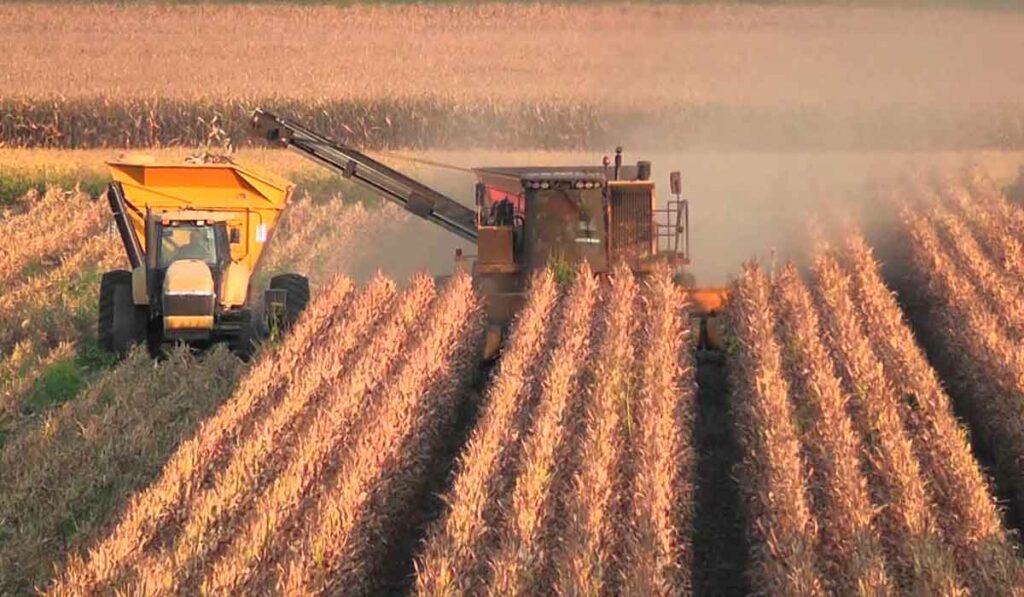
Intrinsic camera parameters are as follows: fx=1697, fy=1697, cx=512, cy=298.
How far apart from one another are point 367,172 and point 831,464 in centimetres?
967

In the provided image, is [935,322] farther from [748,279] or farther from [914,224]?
[914,224]

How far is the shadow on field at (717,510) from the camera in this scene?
10625mm

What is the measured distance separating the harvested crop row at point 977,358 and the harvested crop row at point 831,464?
1.23 meters

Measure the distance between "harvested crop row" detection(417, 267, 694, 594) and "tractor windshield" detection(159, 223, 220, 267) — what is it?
3.21 meters

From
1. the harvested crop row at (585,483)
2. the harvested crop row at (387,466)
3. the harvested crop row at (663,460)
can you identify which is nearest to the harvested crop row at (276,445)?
the harvested crop row at (387,466)

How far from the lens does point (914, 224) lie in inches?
→ 850

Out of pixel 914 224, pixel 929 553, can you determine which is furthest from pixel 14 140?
pixel 929 553

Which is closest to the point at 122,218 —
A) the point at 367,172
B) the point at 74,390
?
the point at 74,390

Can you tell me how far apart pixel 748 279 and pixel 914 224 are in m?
5.06

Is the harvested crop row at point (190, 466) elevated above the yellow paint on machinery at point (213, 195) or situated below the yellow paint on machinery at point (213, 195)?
below

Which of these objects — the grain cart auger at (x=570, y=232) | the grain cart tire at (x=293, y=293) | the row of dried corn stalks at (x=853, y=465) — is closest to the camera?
the row of dried corn stalks at (x=853, y=465)

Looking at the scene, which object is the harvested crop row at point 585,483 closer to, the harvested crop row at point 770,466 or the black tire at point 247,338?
the harvested crop row at point 770,466

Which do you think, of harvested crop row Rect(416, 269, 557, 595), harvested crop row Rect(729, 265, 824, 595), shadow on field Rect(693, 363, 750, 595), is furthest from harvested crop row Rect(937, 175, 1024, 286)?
harvested crop row Rect(416, 269, 557, 595)

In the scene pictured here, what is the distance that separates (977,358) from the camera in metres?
14.3
